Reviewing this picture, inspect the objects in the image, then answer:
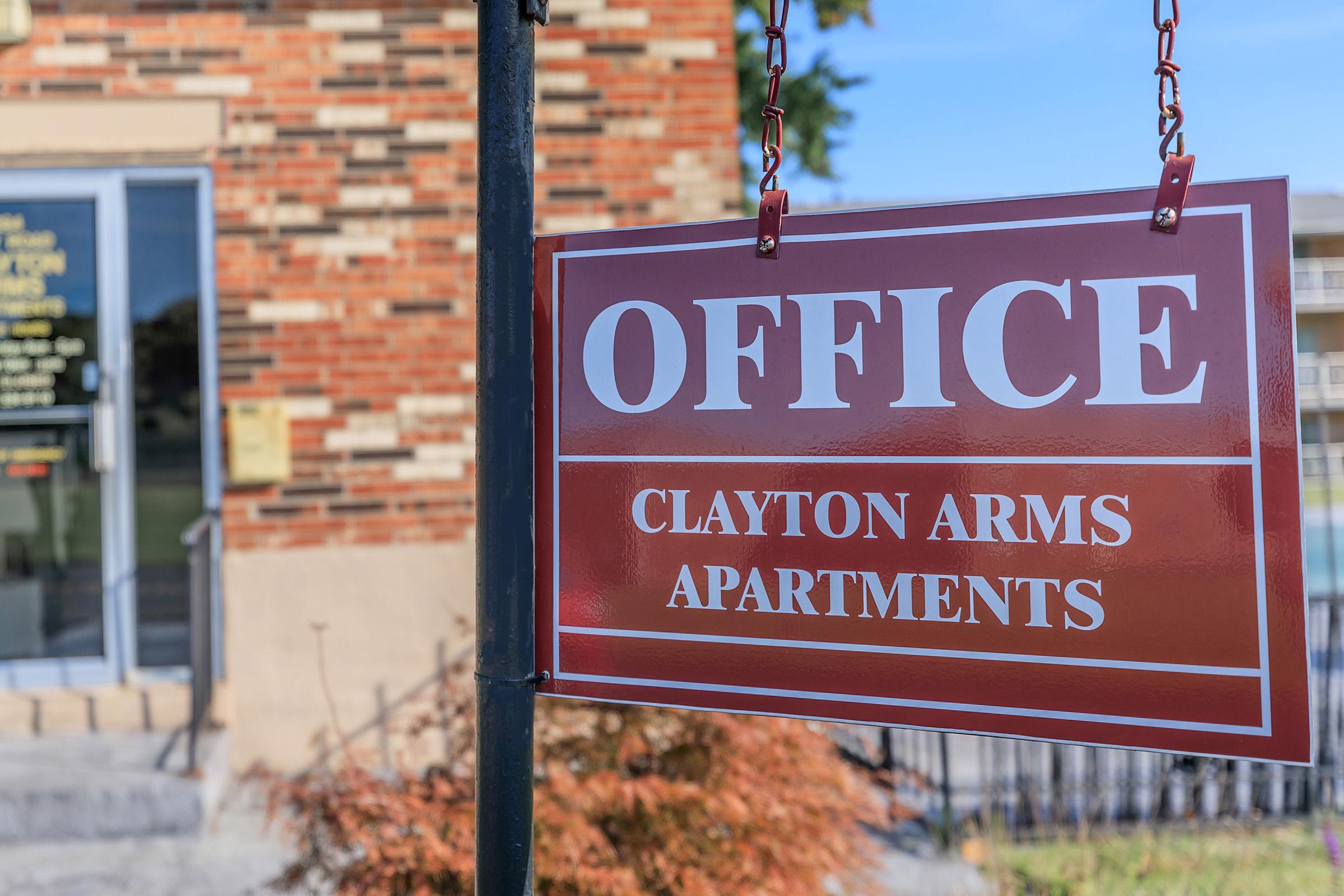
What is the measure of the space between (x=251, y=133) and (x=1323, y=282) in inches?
1136

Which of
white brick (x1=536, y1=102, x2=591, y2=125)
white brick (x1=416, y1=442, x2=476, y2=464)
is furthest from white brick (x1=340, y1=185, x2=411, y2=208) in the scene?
white brick (x1=416, y1=442, x2=476, y2=464)

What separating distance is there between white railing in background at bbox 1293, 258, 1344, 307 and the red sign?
25.4 metres

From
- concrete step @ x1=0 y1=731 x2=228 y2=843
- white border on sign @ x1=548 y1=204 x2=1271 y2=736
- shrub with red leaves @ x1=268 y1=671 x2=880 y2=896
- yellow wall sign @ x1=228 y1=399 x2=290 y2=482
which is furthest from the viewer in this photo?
yellow wall sign @ x1=228 y1=399 x2=290 y2=482

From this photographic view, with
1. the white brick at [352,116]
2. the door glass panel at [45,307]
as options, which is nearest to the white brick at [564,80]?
the white brick at [352,116]

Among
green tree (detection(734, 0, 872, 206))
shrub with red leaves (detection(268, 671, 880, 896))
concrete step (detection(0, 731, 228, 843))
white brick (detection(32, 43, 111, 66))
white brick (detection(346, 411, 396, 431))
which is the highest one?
green tree (detection(734, 0, 872, 206))

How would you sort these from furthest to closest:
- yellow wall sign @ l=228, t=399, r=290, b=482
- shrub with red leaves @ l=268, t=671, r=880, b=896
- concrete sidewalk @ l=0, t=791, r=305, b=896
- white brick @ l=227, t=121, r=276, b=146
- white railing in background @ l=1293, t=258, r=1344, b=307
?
white railing in background @ l=1293, t=258, r=1344, b=307 → white brick @ l=227, t=121, r=276, b=146 → yellow wall sign @ l=228, t=399, r=290, b=482 → concrete sidewalk @ l=0, t=791, r=305, b=896 → shrub with red leaves @ l=268, t=671, r=880, b=896

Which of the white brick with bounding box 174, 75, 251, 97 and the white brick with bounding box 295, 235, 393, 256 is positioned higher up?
the white brick with bounding box 174, 75, 251, 97

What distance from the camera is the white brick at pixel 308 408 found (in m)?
4.70

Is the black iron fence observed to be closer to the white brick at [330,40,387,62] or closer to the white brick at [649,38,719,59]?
the white brick at [649,38,719,59]

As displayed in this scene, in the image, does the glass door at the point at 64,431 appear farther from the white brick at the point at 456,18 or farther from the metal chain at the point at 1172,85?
the metal chain at the point at 1172,85

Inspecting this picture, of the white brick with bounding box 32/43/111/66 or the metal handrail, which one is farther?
the white brick with bounding box 32/43/111/66

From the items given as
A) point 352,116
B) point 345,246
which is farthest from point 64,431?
point 352,116

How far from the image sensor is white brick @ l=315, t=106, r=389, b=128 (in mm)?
4723

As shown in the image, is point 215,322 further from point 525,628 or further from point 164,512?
point 525,628
